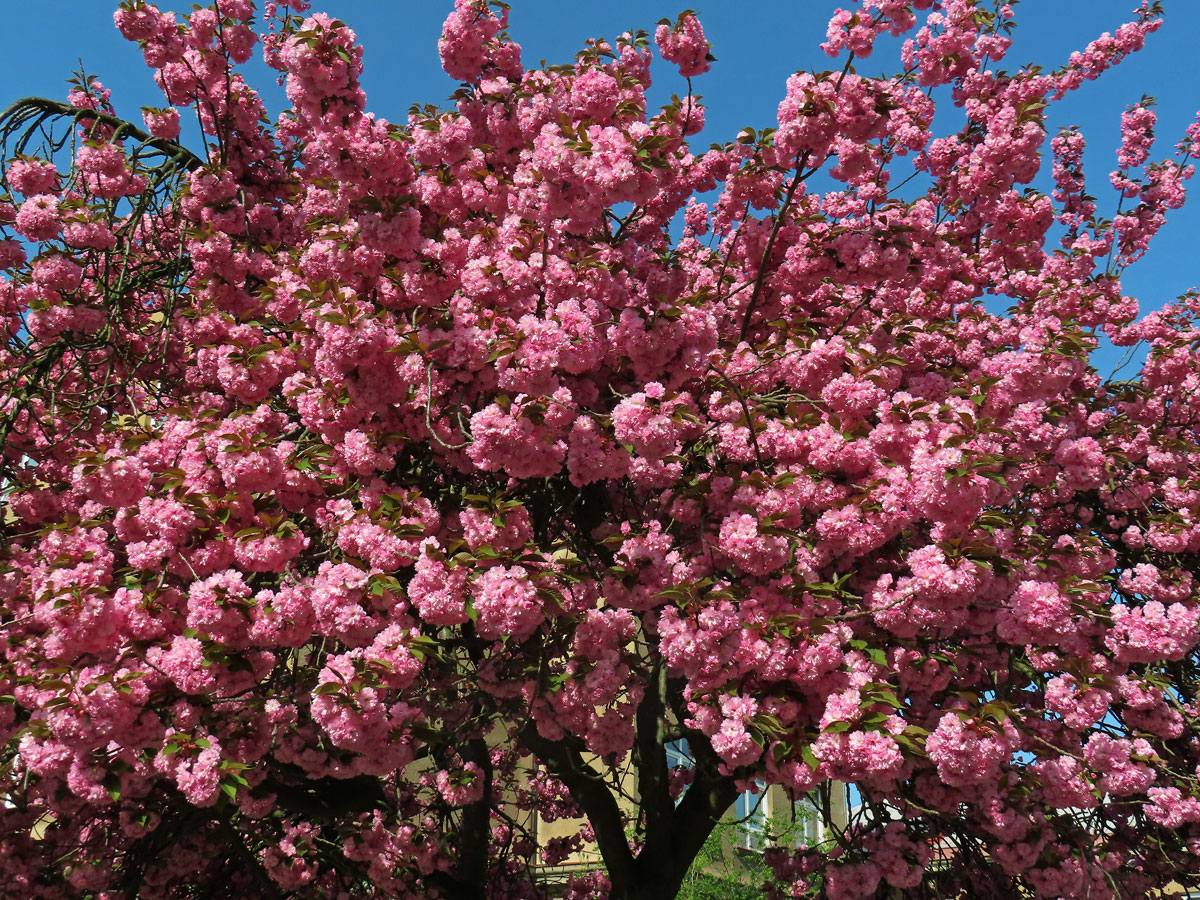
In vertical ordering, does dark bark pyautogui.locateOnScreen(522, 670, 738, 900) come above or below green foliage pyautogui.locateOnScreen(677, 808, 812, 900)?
above

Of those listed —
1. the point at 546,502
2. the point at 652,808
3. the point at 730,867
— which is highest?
the point at 546,502

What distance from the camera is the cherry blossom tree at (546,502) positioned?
402 cm

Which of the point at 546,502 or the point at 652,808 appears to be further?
the point at 652,808

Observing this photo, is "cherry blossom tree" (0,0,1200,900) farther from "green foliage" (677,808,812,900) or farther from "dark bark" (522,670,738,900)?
"green foliage" (677,808,812,900)

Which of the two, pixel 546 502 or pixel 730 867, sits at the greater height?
pixel 546 502

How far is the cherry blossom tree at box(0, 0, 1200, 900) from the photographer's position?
4016 millimetres

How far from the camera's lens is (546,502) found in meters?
5.07

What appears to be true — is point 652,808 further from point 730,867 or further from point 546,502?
point 730,867

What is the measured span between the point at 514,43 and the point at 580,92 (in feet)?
4.87

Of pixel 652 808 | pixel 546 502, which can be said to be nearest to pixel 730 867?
pixel 652 808

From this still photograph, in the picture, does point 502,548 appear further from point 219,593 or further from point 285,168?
point 285,168

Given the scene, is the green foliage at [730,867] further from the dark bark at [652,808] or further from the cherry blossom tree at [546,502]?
the cherry blossom tree at [546,502]

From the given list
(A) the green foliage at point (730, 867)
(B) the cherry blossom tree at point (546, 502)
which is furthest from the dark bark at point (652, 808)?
(A) the green foliage at point (730, 867)

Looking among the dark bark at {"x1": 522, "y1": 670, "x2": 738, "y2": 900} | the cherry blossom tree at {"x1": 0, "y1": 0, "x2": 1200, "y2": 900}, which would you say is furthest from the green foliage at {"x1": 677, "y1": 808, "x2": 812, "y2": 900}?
the cherry blossom tree at {"x1": 0, "y1": 0, "x2": 1200, "y2": 900}
